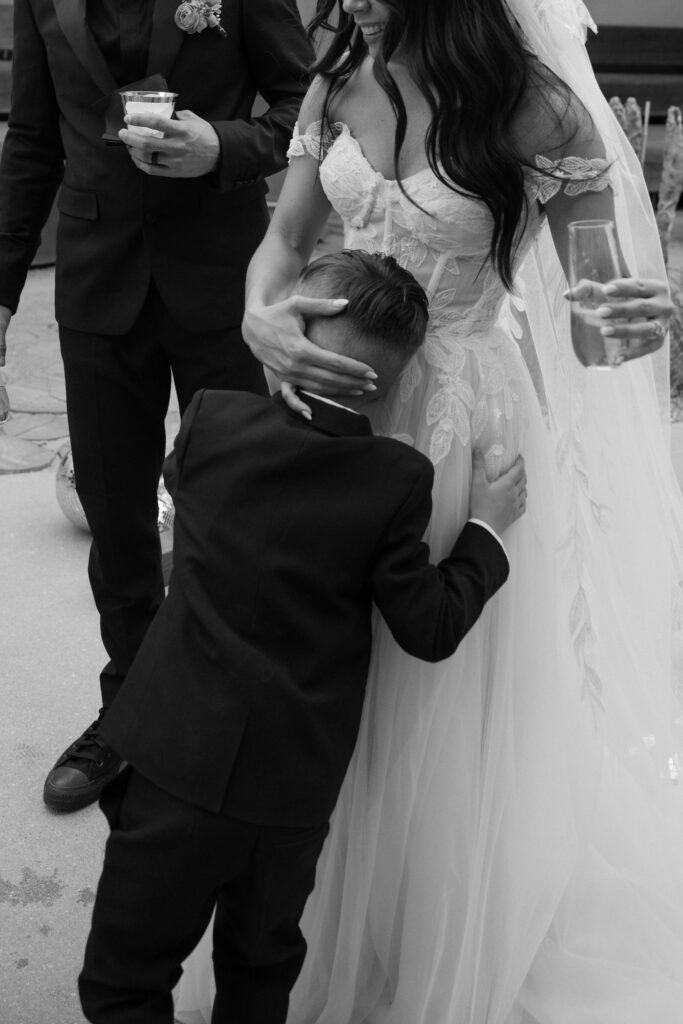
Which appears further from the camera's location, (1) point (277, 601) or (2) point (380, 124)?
(2) point (380, 124)

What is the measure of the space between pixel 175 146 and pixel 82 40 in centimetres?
29

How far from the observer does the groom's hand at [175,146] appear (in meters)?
2.18

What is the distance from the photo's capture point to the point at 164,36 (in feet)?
7.63

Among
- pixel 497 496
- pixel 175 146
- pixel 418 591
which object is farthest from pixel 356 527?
pixel 175 146

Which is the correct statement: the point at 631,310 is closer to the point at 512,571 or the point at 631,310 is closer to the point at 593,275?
the point at 593,275

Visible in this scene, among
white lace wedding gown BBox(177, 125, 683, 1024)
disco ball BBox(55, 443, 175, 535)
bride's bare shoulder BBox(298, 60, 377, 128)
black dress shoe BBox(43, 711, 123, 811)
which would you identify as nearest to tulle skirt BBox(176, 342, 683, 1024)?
white lace wedding gown BBox(177, 125, 683, 1024)

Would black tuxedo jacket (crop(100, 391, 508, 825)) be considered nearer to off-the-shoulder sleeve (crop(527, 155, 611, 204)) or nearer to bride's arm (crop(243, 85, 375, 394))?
bride's arm (crop(243, 85, 375, 394))

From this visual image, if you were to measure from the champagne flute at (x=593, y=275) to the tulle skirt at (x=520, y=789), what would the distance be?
379mm

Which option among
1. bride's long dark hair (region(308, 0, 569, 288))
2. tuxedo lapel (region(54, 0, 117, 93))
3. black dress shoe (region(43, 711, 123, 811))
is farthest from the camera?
black dress shoe (region(43, 711, 123, 811))

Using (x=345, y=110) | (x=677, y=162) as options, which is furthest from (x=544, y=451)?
(x=677, y=162)

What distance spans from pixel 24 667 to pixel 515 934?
5.47ft

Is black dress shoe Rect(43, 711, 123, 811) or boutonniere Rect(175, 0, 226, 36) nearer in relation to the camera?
boutonniere Rect(175, 0, 226, 36)

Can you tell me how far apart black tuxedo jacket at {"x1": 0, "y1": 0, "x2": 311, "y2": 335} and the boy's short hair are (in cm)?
76

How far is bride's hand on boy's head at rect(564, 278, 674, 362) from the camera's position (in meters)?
1.52
